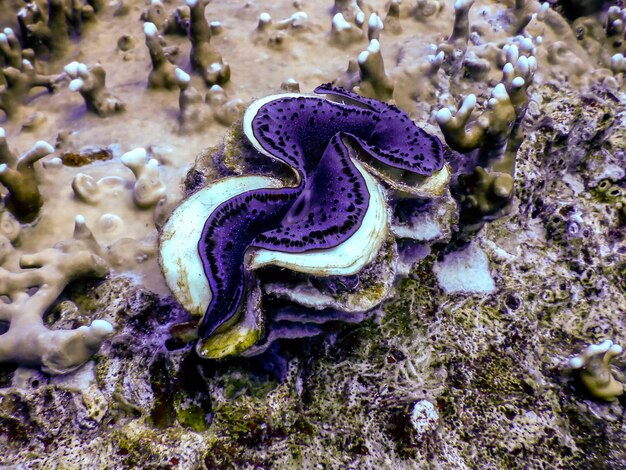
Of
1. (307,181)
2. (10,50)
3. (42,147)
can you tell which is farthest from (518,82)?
(10,50)

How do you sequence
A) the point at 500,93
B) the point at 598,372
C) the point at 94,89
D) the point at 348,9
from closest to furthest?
the point at 598,372, the point at 500,93, the point at 94,89, the point at 348,9

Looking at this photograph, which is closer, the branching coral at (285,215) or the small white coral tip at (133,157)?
the branching coral at (285,215)

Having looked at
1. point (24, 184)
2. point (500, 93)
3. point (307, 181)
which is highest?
point (500, 93)

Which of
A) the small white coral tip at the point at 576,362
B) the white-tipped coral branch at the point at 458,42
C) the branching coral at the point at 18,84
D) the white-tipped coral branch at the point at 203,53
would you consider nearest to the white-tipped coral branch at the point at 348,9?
the white-tipped coral branch at the point at 458,42

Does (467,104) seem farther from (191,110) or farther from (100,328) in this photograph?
(100,328)

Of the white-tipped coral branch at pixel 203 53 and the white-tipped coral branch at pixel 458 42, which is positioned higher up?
the white-tipped coral branch at pixel 458 42

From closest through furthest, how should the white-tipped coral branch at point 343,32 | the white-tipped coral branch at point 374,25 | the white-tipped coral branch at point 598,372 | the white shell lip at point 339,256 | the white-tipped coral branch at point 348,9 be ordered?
the white shell lip at point 339,256 → the white-tipped coral branch at point 598,372 → the white-tipped coral branch at point 374,25 → the white-tipped coral branch at point 343,32 → the white-tipped coral branch at point 348,9

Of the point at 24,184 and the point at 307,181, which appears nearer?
the point at 307,181

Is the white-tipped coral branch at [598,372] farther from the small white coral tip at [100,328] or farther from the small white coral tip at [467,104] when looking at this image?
the small white coral tip at [100,328]

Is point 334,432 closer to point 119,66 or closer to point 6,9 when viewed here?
point 119,66
